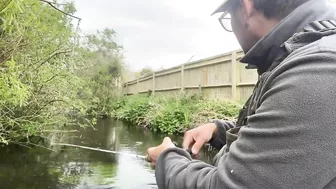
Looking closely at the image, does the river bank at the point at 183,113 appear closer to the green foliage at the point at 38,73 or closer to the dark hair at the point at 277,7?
the green foliage at the point at 38,73

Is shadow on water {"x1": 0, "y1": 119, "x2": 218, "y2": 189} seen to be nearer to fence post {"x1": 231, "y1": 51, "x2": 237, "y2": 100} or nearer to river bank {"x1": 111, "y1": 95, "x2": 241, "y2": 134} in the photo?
river bank {"x1": 111, "y1": 95, "x2": 241, "y2": 134}

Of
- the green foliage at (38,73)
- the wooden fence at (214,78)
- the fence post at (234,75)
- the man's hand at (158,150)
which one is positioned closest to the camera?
the man's hand at (158,150)

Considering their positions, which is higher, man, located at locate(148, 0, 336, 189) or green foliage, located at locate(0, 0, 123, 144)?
green foliage, located at locate(0, 0, 123, 144)

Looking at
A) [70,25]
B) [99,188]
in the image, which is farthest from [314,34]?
[70,25]

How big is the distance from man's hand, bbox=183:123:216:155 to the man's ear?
1.77 ft

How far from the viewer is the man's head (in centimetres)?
86

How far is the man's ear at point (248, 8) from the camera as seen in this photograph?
3.05 ft

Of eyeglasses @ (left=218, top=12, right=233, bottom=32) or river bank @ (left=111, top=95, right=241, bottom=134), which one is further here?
river bank @ (left=111, top=95, right=241, bottom=134)

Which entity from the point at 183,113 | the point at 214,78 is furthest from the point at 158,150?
the point at 214,78

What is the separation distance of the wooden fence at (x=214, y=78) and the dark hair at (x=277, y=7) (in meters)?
6.05

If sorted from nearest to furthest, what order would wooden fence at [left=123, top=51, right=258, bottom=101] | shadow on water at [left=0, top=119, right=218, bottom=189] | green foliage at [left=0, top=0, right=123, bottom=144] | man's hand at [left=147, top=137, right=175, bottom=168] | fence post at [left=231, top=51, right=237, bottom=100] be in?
1. man's hand at [left=147, top=137, right=175, bottom=168]
2. green foliage at [left=0, top=0, right=123, bottom=144]
3. shadow on water at [left=0, top=119, right=218, bottom=189]
4. wooden fence at [left=123, top=51, right=258, bottom=101]
5. fence post at [left=231, top=51, right=237, bottom=100]

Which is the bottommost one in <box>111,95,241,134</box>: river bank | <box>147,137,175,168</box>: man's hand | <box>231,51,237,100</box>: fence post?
<box>147,137,175,168</box>: man's hand

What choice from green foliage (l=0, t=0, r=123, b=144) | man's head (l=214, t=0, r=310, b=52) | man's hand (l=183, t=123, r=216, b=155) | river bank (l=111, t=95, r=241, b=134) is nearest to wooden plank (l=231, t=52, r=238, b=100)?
river bank (l=111, t=95, r=241, b=134)

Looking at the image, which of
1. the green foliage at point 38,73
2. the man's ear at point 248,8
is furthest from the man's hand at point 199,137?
the green foliage at point 38,73
